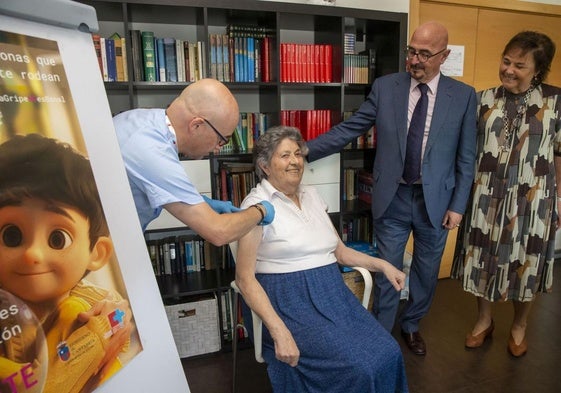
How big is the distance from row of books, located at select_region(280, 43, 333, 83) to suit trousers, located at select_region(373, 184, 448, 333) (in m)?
0.84

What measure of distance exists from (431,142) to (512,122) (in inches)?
17.0

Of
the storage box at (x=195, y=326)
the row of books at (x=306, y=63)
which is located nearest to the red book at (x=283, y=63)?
the row of books at (x=306, y=63)

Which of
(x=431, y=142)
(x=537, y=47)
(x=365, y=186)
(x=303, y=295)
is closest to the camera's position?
(x=303, y=295)

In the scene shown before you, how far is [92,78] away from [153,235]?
61.5 inches

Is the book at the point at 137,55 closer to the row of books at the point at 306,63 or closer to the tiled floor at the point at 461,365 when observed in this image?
the row of books at the point at 306,63

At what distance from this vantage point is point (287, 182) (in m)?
1.72

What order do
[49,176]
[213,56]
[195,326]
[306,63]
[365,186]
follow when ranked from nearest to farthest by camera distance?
[49,176] → [213,56] → [195,326] → [306,63] → [365,186]

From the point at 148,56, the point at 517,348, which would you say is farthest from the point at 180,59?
the point at 517,348

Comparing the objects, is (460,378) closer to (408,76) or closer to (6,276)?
(408,76)

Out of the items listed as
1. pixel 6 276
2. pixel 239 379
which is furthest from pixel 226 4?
pixel 239 379

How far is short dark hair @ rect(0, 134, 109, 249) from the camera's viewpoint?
27.0 inches

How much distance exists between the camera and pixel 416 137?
2.05 meters

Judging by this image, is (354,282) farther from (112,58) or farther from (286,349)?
(112,58)

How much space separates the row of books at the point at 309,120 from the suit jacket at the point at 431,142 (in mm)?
257
